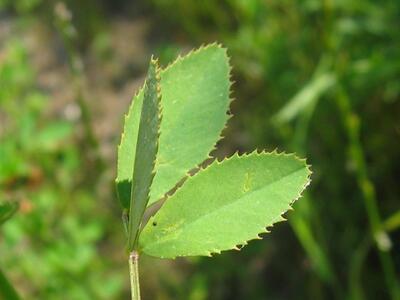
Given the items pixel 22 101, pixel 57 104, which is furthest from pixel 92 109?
pixel 22 101

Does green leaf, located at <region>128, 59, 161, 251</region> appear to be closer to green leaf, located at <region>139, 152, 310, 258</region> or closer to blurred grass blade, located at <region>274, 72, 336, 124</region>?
green leaf, located at <region>139, 152, 310, 258</region>

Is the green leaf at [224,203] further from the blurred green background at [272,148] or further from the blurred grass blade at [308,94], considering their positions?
the blurred grass blade at [308,94]

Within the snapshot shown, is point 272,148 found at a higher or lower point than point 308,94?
higher

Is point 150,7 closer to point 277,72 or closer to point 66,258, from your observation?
point 277,72

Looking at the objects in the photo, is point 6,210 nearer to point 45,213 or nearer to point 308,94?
point 308,94

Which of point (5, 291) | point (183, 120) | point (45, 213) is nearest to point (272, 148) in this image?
point (45, 213)

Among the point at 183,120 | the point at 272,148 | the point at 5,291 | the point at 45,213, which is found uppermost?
the point at 272,148

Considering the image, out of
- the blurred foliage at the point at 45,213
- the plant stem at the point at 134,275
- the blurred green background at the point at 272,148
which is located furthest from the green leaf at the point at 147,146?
the blurred foliage at the point at 45,213
